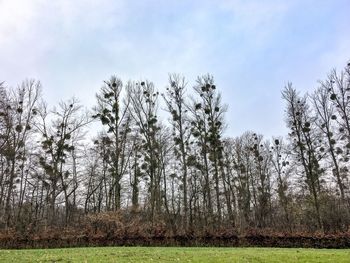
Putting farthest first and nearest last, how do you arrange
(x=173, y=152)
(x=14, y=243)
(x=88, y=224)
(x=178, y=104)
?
1. (x=173, y=152)
2. (x=178, y=104)
3. (x=88, y=224)
4. (x=14, y=243)

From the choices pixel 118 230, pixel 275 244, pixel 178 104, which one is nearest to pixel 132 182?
pixel 178 104

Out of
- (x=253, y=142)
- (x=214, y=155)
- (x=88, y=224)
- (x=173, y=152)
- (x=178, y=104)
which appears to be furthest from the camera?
(x=253, y=142)

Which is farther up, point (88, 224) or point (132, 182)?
point (132, 182)

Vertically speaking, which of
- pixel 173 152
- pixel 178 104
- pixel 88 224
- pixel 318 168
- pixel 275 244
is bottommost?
pixel 275 244

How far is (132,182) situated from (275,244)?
1882cm

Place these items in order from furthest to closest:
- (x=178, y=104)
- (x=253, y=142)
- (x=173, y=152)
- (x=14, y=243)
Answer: (x=253, y=142) → (x=173, y=152) → (x=178, y=104) → (x=14, y=243)

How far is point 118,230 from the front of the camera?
23.2 meters

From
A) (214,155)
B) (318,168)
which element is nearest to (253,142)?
(318,168)

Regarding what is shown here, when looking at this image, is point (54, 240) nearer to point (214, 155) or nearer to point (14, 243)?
point (14, 243)

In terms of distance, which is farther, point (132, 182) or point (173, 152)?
point (132, 182)

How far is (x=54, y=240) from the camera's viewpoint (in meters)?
22.3

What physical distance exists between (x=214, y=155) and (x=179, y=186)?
42.2 feet

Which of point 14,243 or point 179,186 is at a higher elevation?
point 179,186

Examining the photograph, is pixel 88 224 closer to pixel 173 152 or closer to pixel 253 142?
pixel 173 152
